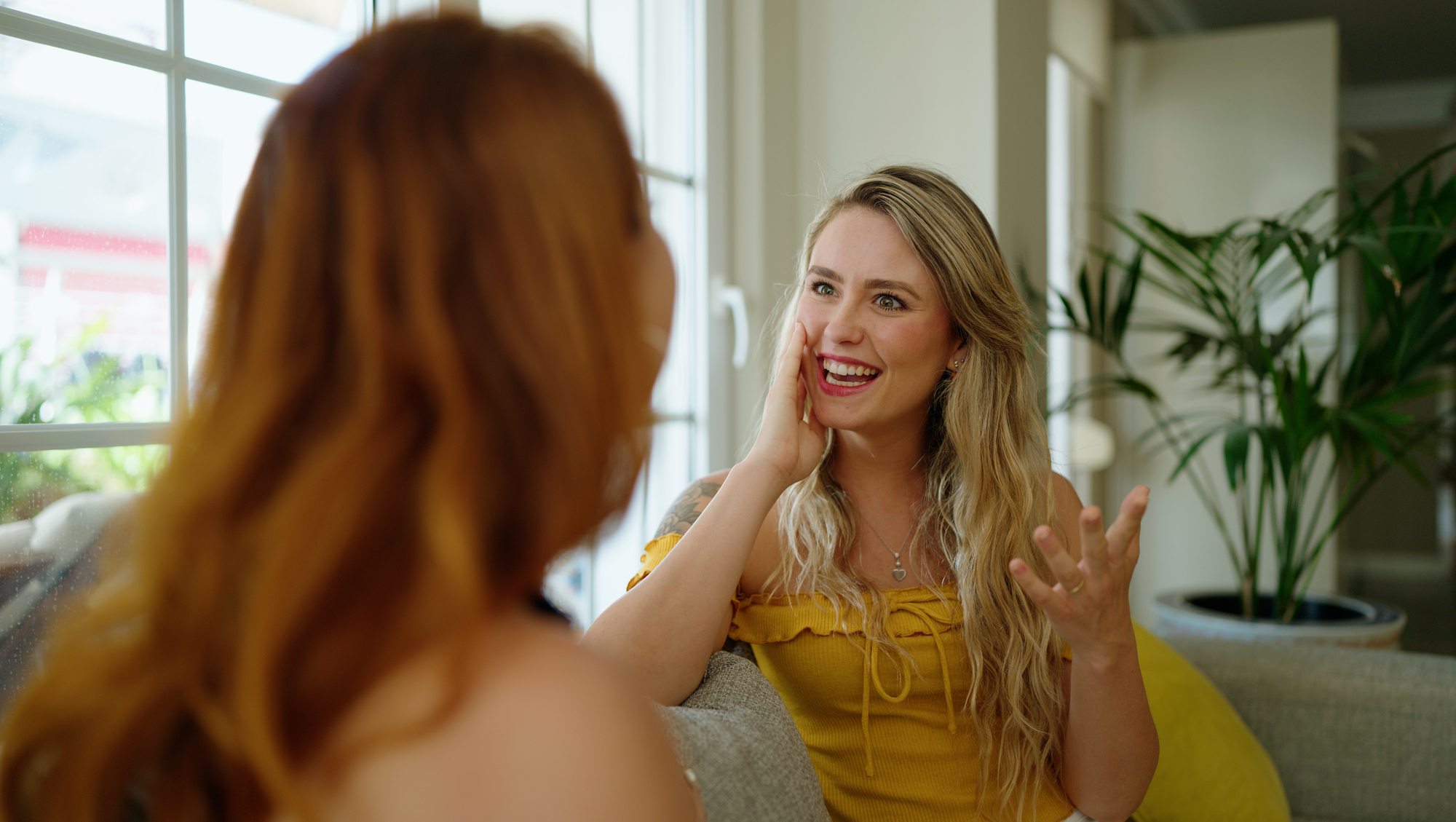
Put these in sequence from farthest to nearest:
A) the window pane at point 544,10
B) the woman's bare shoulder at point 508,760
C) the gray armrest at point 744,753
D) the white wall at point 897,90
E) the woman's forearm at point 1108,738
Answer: the white wall at point 897,90, the window pane at point 544,10, the woman's forearm at point 1108,738, the gray armrest at point 744,753, the woman's bare shoulder at point 508,760

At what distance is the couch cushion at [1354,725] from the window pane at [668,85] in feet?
4.92

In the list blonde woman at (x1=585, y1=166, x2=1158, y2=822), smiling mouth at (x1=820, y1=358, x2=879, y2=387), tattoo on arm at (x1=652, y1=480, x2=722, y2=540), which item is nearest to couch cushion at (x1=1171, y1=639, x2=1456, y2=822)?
blonde woman at (x1=585, y1=166, x2=1158, y2=822)

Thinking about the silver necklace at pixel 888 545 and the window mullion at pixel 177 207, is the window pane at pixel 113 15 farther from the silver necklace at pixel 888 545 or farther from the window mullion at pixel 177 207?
the silver necklace at pixel 888 545

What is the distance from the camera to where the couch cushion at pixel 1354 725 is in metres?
1.57

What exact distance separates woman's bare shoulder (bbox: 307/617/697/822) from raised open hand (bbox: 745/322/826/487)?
0.79m

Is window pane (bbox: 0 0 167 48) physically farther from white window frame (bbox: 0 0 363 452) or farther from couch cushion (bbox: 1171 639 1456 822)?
couch cushion (bbox: 1171 639 1456 822)

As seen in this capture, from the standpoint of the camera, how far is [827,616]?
4.23 feet

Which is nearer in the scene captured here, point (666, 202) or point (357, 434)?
point (357, 434)

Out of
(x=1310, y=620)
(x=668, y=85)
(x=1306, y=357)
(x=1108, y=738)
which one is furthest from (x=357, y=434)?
(x=1310, y=620)

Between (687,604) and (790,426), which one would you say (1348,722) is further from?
(687,604)

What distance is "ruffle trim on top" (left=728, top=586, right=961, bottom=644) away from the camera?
1.28 meters

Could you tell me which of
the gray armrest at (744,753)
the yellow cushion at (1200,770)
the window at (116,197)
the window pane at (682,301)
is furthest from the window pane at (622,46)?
the yellow cushion at (1200,770)

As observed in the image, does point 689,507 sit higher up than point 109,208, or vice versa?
point 109,208

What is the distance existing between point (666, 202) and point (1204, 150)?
273cm
